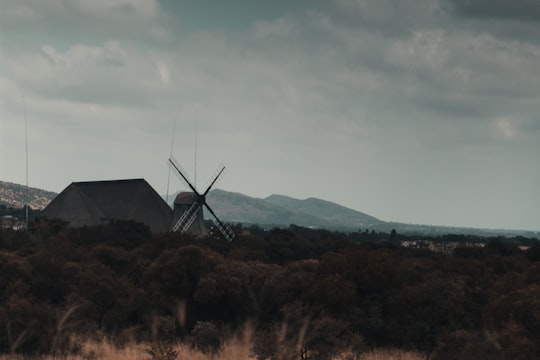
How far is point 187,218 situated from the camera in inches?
4063

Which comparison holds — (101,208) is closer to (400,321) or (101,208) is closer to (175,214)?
(175,214)

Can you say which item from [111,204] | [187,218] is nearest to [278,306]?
[187,218]

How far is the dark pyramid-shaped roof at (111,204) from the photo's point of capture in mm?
106875

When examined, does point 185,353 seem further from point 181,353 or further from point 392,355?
point 392,355

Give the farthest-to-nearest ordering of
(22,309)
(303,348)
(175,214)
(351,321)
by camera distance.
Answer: (175,214)
(351,321)
(22,309)
(303,348)

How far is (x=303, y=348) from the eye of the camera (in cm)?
2114

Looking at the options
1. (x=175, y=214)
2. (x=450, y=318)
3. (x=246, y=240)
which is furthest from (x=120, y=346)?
(x=175, y=214)

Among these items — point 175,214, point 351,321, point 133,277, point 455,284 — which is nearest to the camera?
point 351,321

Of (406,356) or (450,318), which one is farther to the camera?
(450,318)

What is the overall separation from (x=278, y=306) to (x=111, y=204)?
82.6 metres

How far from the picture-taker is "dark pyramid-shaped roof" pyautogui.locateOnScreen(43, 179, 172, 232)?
107m

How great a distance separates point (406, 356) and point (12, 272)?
20599 millimetres

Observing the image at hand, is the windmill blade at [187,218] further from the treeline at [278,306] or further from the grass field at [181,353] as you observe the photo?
the grass field at [181,353]

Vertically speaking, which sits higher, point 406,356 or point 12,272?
point 12,272
